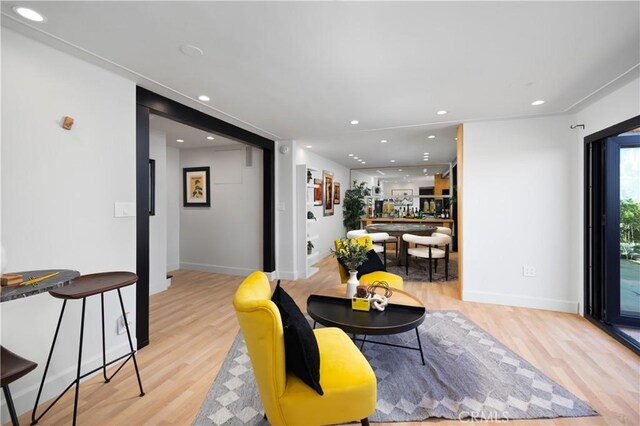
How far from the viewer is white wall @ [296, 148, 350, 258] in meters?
6.08

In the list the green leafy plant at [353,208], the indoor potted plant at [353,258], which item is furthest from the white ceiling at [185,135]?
the green leafy plant at [353,208]

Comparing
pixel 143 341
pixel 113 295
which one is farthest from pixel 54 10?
pixel 143 341

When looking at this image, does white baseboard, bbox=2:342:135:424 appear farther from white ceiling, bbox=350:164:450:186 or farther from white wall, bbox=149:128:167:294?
white ceiling, bbox=350:164:450:186

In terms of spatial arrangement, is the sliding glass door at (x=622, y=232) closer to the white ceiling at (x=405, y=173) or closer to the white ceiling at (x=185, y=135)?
the white ceiling at (x=185, y=135)

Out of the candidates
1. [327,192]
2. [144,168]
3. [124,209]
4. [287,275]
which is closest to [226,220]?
[287,275]

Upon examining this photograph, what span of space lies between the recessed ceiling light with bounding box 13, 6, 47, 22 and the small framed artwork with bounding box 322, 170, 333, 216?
5.39m

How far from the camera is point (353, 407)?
1437 millimetres

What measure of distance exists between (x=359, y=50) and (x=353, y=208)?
260 inches

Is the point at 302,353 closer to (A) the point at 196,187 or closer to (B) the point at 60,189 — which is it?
(B) the point at 60,189

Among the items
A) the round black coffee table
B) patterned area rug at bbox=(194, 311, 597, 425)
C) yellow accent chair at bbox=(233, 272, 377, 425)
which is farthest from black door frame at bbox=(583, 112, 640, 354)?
yellow accent chair at bbox=(233, 272, 377, 425)

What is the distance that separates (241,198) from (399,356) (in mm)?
3881

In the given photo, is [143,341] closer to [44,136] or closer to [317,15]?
[44,136]

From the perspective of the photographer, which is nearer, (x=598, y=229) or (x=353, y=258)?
(x=353, y=258)

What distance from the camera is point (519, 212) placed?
3721 millimetres
